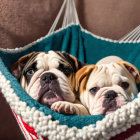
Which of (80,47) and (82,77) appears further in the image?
(80,47)

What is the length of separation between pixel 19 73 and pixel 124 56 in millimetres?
556

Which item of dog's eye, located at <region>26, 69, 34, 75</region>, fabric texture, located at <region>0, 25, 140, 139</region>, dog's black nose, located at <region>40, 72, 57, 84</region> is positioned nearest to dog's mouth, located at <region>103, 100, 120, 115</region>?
dog's black nose, located at <region>40, 72, 57, 84</region>

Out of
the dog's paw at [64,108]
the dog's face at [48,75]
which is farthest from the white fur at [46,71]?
the dog's paw at [64,108]

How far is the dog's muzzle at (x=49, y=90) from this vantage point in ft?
2.70

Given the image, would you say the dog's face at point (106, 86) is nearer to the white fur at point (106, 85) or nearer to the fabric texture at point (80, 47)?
the white fur at point (106, 85)

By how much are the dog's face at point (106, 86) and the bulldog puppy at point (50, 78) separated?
0.13ft

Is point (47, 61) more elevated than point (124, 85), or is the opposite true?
point (47, 61)

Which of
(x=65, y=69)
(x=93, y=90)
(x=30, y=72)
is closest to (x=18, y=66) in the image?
(x=30, y=72)

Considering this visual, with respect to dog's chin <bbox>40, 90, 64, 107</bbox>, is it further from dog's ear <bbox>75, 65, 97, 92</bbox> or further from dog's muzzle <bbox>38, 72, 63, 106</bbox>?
dog's ear <bbox>75, 65, 97, 92</bbox>

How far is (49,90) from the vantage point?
0.84 metres

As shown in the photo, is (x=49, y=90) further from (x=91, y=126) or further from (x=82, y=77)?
(x=91, y=126)

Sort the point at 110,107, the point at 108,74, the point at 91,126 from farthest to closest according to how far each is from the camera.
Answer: the point at 108,74
the point at 110,107
the point at 91,126

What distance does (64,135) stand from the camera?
0.63 m

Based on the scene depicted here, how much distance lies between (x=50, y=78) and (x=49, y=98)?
0.24 feet
